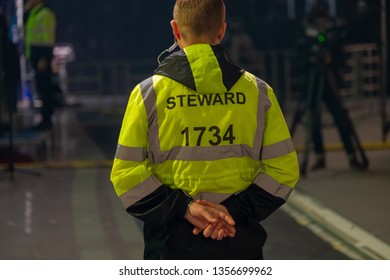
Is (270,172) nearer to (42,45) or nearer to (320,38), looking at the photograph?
(320,38)

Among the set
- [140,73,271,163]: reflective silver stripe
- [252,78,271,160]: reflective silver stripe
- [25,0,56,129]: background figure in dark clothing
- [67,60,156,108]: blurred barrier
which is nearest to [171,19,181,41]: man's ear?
[140,73,271,163]: reflective silver stripe

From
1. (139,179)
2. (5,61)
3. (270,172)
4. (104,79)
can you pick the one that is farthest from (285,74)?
(139,179)

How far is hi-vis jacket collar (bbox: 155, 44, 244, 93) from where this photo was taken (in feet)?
8.84

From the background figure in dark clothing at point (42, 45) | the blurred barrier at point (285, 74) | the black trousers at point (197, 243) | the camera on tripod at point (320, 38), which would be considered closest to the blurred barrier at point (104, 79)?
the blurred barrier at point (285, 74)

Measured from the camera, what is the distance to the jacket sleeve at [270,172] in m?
2.76

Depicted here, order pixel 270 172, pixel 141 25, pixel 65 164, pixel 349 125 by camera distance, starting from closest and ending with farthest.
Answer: pixel 270 172 < pixel 349 125 < pixel 65 164 < pixel 141 25

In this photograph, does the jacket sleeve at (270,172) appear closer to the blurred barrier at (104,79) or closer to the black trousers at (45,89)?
the black trousers at (45,89)

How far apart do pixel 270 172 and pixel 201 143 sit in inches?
8.8

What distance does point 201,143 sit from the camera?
8.96ft

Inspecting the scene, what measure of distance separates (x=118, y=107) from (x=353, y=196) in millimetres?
6556

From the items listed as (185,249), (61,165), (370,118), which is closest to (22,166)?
(61,165)

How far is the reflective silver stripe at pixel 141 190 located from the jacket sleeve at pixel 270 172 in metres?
0.22

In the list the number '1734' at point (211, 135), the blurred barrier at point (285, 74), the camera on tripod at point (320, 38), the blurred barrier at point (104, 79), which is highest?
the number '1734' at point (211, 135)
